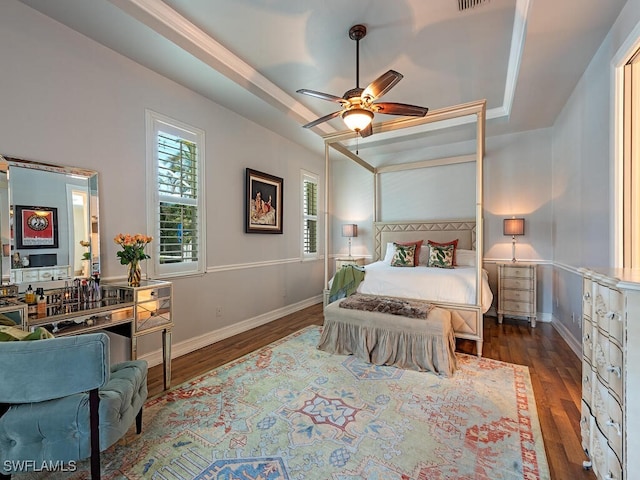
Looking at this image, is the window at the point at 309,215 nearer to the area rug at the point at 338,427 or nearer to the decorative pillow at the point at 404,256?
the decorative pillow at the point at 404,256

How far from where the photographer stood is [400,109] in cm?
260

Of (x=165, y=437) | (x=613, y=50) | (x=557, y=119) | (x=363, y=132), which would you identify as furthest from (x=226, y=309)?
(x=557, y=119)

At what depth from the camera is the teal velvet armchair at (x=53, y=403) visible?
1.28m

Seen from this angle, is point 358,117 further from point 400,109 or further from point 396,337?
point 396,337

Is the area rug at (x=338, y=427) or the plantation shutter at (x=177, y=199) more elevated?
the plantation shutter at (x=177, y=199)

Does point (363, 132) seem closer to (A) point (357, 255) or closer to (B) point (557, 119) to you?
(B) point (557, 119)

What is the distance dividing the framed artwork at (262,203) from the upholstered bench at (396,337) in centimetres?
179

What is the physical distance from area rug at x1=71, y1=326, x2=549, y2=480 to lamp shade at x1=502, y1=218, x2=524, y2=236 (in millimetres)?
2321

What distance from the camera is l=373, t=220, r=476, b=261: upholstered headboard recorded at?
4.96m

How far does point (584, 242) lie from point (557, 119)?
2115 mm

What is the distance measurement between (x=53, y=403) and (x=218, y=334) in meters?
2.32

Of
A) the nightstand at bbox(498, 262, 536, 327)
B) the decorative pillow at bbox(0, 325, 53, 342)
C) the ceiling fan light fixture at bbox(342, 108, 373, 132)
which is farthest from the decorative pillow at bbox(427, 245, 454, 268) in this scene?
the decorative pillow at bbox(0, 325, 53, 342)

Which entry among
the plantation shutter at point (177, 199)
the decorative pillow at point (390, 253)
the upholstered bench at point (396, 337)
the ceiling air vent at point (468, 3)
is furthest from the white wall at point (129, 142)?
the ceiling air vent at point (468, 3)

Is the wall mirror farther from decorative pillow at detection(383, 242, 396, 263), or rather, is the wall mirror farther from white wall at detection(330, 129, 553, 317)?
white wall at detection(330, 129, 553, 317)
